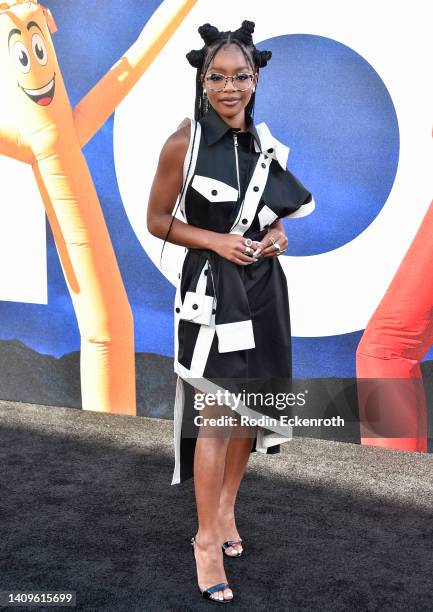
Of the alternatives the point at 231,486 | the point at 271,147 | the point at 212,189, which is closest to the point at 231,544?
the point at 231,486

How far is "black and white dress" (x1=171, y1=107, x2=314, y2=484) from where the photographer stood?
202 cm

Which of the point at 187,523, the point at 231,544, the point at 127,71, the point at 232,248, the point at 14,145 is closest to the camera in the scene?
the point at 232,248

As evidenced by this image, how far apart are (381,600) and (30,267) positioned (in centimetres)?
237

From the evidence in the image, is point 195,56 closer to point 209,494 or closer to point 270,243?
point 270,243

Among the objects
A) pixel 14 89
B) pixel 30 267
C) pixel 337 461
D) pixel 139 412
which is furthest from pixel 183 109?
pixel 337 461

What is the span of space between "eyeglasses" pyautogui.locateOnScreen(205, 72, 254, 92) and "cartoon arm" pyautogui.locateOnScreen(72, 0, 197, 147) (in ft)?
4.69

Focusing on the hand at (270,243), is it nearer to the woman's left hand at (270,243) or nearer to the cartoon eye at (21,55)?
the woman's left hand at (270,243)

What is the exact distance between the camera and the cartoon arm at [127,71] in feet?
10.9

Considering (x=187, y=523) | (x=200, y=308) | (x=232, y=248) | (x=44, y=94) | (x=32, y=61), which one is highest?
(x=32, y=61)

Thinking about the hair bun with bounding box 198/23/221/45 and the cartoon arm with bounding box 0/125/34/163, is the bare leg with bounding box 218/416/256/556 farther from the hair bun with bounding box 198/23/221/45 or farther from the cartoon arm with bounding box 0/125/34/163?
the cartoon arm with bounding box 0/125/34/163

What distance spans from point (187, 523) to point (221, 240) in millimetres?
1028

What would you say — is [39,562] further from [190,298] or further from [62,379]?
[62,379]

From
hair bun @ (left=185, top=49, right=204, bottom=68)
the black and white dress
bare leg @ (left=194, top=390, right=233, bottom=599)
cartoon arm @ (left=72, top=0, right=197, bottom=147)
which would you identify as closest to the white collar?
the black and white dress

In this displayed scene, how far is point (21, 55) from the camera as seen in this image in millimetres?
3531
